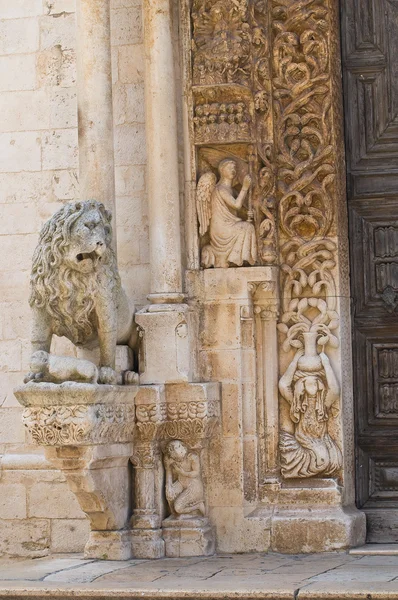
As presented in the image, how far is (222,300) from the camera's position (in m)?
8.83

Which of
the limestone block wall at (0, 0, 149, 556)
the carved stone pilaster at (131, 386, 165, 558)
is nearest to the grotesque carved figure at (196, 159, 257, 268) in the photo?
the limestone block wall at (0, 0, 149, 556)

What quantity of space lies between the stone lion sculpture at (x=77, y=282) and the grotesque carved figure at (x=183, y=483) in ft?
2.27

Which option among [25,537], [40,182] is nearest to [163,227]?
[40,182]

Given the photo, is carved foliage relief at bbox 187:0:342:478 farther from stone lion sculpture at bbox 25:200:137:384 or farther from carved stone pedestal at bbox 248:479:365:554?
stone lion sculpture at bbox 25:200:137:384

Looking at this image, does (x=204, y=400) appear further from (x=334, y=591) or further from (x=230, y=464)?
(x=334, y=591)

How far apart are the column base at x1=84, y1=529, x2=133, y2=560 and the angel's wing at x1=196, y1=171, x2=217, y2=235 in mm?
1946

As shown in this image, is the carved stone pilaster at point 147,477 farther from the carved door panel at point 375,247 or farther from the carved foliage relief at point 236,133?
the carved door panel at point 375,247

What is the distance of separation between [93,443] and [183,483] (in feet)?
2.82

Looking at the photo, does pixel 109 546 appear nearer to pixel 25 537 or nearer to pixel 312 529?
pixel 25 537

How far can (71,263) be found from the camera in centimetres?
810

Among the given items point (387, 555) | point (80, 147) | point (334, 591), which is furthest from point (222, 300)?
point (334, 591)

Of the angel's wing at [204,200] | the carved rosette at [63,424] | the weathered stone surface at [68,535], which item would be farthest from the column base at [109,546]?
the angel's wing at [204,200]

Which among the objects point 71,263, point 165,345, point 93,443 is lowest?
point 93,443

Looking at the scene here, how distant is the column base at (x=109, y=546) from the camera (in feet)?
27.6
